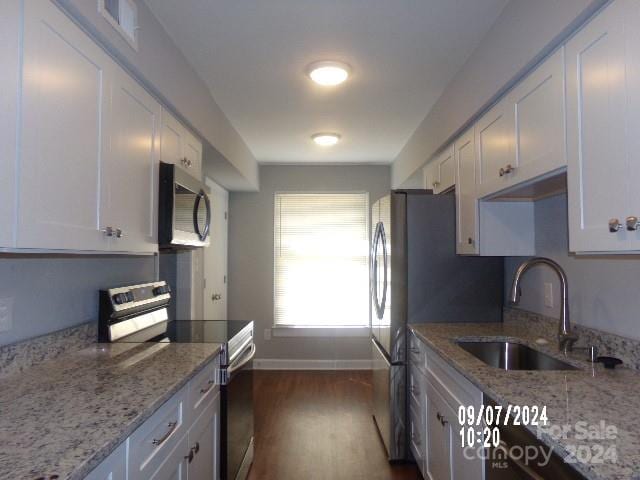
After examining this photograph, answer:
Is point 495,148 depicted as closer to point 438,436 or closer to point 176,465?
point 438,436

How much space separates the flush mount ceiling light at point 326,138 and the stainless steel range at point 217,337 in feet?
6.22

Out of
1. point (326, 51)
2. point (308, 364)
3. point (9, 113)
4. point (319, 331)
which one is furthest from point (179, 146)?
point (308, 364)

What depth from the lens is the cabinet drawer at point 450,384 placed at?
1.62m

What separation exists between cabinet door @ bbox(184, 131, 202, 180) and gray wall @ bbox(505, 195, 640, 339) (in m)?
1.96

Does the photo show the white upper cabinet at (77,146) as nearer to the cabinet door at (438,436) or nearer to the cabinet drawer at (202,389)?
the cabinet drawer at (202,389)

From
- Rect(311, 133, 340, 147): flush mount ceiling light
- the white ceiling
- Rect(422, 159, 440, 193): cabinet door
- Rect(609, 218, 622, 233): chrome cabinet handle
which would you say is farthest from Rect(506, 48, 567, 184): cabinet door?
Rect(311, 133, 340, 147): flush mount ceiling light

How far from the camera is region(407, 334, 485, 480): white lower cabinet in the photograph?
1.67 meters

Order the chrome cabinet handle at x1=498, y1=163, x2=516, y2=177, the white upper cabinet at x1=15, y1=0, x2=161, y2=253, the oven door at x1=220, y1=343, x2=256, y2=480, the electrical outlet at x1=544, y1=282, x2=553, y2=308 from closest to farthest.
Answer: the white upper cabinet at x1=15, y1=0, x2=161, y2=253 < the chrome cabinet handle at x1=498, y1=163, x2=516, y2=177 < the oven door at x1=220, y1=343, x2=256, y2=480 < the electrical outlet at x1=544, y1=282, x2=553, y2=308

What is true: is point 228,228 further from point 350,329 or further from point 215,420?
point 215,420

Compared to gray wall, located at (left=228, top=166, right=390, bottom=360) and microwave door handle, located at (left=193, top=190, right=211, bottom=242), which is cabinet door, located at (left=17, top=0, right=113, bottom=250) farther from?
gray wall, located at (left=228, top=166, right=390, bottom=360)

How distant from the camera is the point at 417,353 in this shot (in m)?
2.50

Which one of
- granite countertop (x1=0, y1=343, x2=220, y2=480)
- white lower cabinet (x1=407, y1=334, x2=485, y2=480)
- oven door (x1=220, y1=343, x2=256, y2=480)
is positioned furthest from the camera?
oven door (x1=220, y1=343, x2=256, y2=480)

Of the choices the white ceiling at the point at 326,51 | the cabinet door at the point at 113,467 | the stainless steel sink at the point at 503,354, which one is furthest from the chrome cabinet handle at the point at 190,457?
the white ceiling at the point at 326,51

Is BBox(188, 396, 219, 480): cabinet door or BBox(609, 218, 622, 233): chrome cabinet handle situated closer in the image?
BBox(609, 218, 622, 233): chrome cabinet handle
